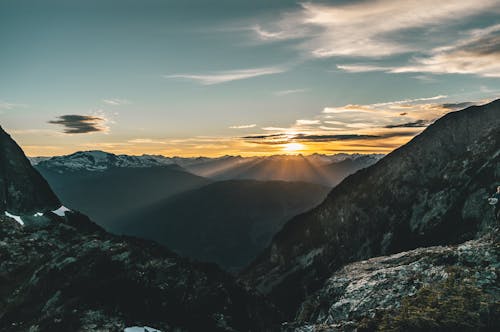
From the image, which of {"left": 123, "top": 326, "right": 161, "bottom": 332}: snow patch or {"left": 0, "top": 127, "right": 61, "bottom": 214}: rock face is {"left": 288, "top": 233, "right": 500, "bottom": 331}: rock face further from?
{"left": 0, "top": 127, "right": 61, "bottom": 214}: rock face

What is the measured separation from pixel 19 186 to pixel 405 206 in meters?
138

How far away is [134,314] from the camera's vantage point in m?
52.2

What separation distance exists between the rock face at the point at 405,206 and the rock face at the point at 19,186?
9234cm

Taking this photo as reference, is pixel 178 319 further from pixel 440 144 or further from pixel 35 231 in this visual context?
pixel 440 144

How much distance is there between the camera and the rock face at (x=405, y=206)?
360ft

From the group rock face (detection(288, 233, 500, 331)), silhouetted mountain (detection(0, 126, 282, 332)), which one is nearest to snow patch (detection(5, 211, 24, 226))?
silhouetted mountain (detection(0, 126, 282, 332))

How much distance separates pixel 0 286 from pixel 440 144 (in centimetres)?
14519

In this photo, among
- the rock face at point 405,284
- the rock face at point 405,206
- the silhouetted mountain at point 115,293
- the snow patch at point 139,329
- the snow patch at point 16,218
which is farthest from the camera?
the snow patch at point 16,218

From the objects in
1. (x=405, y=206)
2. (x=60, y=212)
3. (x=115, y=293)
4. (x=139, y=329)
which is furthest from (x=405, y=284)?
(x=60, y=212)

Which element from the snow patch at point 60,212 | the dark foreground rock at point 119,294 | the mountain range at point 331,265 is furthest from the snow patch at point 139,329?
the snow patch at point 60,212

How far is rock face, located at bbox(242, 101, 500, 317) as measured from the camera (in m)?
110

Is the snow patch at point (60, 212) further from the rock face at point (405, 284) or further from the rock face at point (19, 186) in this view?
the rock face at point (405, 284)

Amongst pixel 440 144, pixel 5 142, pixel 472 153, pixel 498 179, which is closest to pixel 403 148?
pixel 440 144

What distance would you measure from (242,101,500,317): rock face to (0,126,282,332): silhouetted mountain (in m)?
63.0
